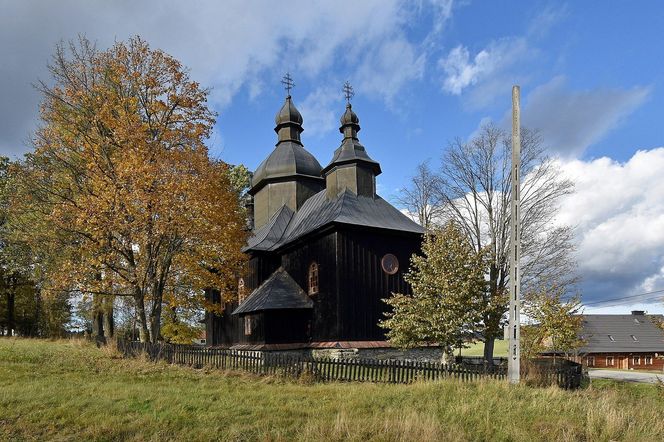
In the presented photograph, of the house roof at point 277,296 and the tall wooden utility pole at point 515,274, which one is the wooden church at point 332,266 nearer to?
the house roof at point 277,296

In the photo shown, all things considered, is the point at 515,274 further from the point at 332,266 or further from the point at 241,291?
the point at 241,291

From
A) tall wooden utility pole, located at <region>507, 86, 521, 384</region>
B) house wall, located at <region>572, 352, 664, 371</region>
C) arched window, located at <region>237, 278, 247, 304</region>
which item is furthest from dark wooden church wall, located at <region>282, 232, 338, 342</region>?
house wall, located at <region>572, 352, 664, 371</region>

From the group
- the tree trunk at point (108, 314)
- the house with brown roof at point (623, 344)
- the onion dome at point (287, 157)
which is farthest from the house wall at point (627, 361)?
the tree trunk at point (108, 314)

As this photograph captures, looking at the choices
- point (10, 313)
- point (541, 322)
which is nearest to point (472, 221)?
point (541, 322)

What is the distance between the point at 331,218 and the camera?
20.3 meters

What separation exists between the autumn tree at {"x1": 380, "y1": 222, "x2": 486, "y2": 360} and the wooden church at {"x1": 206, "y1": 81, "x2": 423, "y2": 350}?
→ 2994 mm

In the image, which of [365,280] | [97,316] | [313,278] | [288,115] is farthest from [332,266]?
[97,316]

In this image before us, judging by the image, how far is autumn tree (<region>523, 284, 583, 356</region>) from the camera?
61.6ft

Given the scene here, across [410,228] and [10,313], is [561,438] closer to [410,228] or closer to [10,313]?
[410,228]

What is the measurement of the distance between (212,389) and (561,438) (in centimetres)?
725

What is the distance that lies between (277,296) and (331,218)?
427cm

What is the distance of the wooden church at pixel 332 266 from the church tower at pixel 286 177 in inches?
71.4

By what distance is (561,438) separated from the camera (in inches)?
293

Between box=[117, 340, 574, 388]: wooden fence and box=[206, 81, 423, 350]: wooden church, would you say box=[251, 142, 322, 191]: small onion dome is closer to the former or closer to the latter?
box=[206, 81, 423, 350]: wooden church
